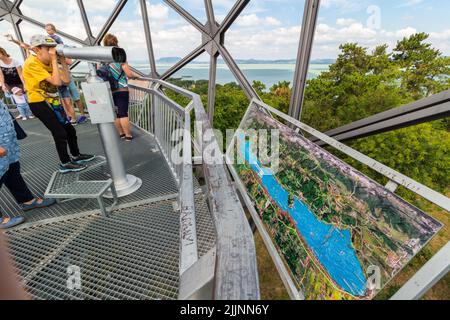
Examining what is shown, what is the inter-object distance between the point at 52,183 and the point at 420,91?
56.4 ft

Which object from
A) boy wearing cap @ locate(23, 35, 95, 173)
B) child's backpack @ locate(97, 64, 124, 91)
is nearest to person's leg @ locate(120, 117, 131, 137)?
child's backpack @ locate(97, 64, 124, 91)

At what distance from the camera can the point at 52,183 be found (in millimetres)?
2361

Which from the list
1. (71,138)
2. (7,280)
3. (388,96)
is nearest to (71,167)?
(71,138)

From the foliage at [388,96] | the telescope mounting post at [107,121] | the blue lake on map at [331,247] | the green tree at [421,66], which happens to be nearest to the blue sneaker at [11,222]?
the telescope mounting post at [107,121]

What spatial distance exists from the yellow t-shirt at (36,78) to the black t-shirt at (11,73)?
3.45 m

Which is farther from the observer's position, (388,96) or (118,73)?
(388,96)

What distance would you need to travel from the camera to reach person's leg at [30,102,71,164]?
7.80 ft

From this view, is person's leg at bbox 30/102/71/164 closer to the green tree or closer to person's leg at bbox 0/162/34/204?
person's leg at bbox 0/162/34/204

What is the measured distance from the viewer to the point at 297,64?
3668 mm

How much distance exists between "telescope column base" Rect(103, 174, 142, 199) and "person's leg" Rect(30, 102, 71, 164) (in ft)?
2.27

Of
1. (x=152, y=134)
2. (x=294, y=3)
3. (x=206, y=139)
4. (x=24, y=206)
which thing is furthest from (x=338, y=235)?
(x=294, y=3)

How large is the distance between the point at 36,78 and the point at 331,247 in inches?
122

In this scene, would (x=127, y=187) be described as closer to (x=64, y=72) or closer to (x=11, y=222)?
(x=11, y=222)

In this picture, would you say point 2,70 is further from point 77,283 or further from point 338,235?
point 338,235
